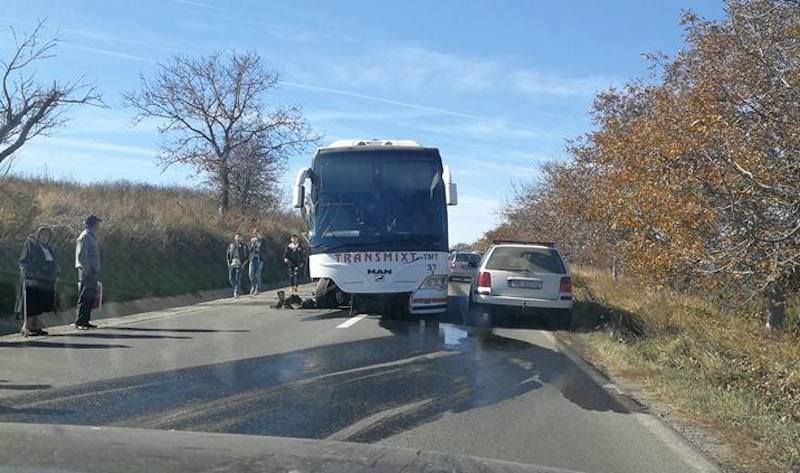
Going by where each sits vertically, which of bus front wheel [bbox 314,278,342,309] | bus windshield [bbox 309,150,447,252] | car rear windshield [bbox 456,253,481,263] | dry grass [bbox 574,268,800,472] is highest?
bus windshield [bbox 309,150,447,252]

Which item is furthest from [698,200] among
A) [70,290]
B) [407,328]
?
[70,290]

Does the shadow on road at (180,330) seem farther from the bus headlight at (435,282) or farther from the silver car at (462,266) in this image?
the silver car at (462,266)

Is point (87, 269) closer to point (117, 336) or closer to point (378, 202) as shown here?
point (117, 336)

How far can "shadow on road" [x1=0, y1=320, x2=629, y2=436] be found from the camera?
687 cm

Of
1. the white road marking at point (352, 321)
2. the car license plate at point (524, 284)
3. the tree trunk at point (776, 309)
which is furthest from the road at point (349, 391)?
the tree trunk at point (776, 309)

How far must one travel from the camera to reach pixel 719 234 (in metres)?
13.3

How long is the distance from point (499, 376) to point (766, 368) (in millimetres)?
3092

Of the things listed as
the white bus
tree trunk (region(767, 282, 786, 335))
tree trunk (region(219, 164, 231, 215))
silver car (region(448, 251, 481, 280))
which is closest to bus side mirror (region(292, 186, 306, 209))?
the white bus

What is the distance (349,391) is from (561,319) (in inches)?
322

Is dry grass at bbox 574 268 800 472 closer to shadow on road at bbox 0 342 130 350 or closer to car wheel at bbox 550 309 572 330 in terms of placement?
car wheel at bbox 550 309 572 330

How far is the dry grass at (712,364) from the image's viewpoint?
6832 millimetres

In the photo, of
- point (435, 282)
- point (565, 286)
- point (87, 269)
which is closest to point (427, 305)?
point (435, 282)

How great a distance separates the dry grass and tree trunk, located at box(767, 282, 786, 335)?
0.27 meters

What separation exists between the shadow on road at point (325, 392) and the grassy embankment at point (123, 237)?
10.3 m
